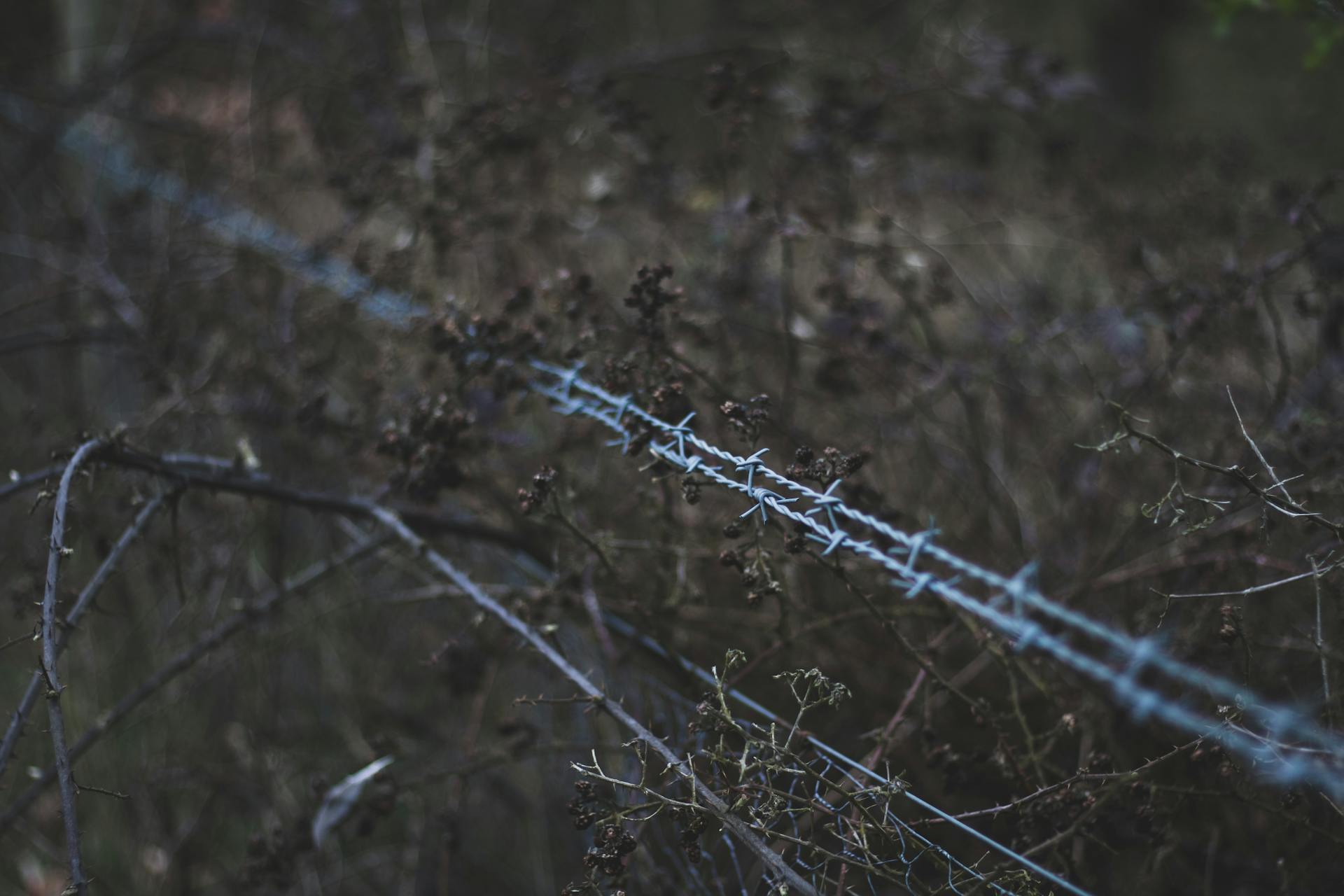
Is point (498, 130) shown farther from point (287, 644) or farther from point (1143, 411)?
point (1143, 411)

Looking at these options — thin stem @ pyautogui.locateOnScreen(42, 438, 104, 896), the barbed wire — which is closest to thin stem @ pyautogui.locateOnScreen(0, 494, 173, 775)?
thin stem @ pyautogui.locateOnScreen(42, 438, 104, 896)

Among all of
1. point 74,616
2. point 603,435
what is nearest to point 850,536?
point 603,435

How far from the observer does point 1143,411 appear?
2332 millimetres

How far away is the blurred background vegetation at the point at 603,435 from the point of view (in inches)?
61.6

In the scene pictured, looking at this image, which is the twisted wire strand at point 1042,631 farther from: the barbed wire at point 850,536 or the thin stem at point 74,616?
the thin stem at point 74,616

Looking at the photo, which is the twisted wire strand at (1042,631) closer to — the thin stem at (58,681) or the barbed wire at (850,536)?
the barbed wire at (850,536)

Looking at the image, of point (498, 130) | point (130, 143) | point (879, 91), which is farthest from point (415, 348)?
point (130, 143)

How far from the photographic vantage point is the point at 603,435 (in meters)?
2.01

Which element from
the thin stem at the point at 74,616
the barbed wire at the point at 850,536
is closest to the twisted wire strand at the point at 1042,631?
the barbed wire at the point at 850,536

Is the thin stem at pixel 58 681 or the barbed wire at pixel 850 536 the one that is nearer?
the barbed wire at pixel 850 536

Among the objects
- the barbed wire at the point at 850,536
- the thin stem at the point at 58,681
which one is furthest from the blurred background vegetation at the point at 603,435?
the thin stem at the point at 58,681

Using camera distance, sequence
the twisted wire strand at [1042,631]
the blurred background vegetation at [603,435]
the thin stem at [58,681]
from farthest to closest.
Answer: the blurred background vegetation at [603,435] < the thin stem at [58,681] < the twisted wire strand at [1042,631]

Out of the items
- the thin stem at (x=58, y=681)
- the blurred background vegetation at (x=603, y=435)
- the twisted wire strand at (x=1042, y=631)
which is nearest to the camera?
the twisted wire strand at (x=1042, y=631)

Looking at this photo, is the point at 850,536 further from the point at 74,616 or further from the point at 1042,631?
the point at 74,616
